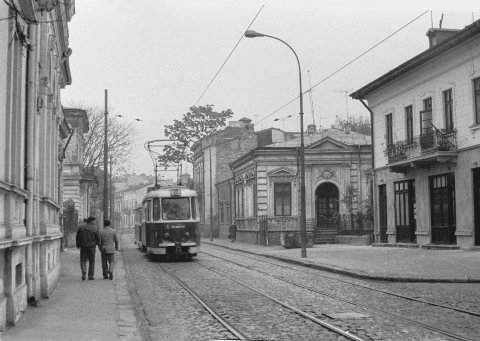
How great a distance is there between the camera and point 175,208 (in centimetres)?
2533

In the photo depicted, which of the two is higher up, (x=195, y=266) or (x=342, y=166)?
(x=342, y=166)

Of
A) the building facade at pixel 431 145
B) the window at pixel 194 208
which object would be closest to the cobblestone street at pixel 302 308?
the window at pixel 194 208

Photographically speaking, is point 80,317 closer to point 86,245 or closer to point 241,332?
point 241,332

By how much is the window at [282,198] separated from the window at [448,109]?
16.1 m

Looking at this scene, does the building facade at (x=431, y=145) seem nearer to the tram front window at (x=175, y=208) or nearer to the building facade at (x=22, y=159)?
the tram front window at (x=175, y=208)

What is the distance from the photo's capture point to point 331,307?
11.5 m

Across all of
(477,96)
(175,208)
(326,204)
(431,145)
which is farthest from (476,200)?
(326,204)

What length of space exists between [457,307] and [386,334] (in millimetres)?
3052

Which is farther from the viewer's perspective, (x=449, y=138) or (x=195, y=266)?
(x=449, y=138)

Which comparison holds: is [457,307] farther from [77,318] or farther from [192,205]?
[192,205]

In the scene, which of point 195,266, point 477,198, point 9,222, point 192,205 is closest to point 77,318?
point 9,222

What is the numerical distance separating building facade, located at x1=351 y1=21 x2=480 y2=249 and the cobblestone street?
864 cm

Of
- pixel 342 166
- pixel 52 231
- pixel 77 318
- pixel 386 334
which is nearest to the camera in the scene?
pixel 386 334

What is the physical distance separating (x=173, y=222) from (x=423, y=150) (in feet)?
33.1
